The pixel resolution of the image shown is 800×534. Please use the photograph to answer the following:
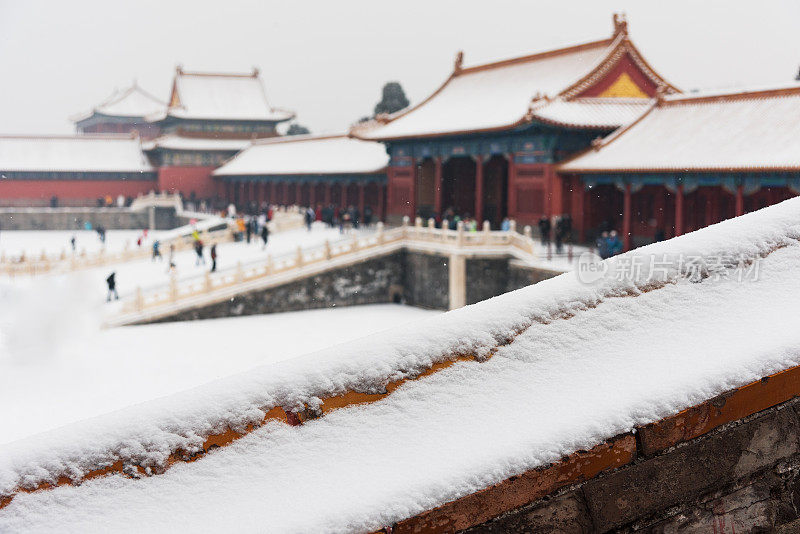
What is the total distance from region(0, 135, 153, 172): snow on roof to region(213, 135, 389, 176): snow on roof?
21.3 ft

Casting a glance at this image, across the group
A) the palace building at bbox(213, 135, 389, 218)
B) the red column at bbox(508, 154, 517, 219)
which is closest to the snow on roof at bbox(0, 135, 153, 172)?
the palace building at bbox(213, 135, 389, 218)

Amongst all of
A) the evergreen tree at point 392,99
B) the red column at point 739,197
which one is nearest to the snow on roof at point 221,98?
the evergreen tree at point 392,99

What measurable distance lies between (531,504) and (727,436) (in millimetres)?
806

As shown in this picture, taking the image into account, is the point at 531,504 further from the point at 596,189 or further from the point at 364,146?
the point at 364,146

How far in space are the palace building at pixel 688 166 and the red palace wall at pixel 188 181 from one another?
1183 inches

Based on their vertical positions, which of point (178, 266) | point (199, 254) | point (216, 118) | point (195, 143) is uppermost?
point (216, 118)

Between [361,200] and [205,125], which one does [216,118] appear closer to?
[205,125]

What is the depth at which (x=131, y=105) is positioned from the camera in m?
69.8

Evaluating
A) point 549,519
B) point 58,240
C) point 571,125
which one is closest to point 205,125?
point 58,240

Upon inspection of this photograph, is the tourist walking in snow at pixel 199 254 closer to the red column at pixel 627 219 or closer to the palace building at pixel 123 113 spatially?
the red column at pixel 627 219

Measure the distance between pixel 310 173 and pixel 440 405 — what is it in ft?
115

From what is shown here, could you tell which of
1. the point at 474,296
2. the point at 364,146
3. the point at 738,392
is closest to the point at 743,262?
the point at 738,392

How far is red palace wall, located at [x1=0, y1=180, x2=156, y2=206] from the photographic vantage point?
46906 mm

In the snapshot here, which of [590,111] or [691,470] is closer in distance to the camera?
[691,470]
